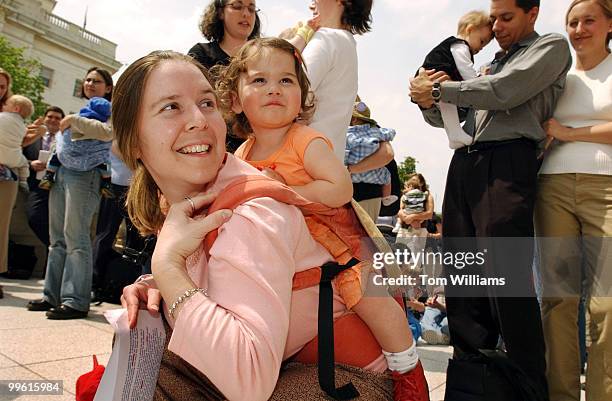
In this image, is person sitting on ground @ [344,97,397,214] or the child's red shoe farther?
person sitting on ground @ [344,97,397,214]

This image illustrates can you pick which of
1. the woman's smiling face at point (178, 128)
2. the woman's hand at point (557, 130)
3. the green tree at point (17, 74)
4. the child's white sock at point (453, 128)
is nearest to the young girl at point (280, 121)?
the woman's smiling face at point (178, 128)

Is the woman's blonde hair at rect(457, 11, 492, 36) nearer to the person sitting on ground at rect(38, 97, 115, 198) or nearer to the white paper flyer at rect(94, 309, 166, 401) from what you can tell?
the white paper flyer at rect(94, 309, 166, 401)

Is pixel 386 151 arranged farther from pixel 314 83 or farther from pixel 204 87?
pixel 204 87

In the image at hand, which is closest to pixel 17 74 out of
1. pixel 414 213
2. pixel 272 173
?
pixel 414 213

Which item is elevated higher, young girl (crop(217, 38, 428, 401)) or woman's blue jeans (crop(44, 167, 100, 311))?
young girl (crop(217, 38, 428, 401))

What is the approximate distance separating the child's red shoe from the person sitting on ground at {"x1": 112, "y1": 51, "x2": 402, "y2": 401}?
5 cm

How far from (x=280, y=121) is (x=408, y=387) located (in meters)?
0.96

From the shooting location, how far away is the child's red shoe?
1154 mm

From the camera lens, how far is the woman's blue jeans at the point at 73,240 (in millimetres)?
3984

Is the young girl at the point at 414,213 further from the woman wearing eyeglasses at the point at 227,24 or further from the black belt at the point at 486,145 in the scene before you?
the woman wearing eyeglasses at the point at 227,24

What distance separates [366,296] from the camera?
3.80 ft

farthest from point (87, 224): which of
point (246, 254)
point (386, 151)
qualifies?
point (246, 254)

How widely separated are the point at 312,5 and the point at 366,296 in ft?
6.03

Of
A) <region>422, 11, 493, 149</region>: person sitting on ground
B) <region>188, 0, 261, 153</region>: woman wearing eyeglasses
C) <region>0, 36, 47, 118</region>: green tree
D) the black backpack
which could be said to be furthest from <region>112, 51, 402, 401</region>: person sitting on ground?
<region>0, 36, 47, 118</region>: green tree
